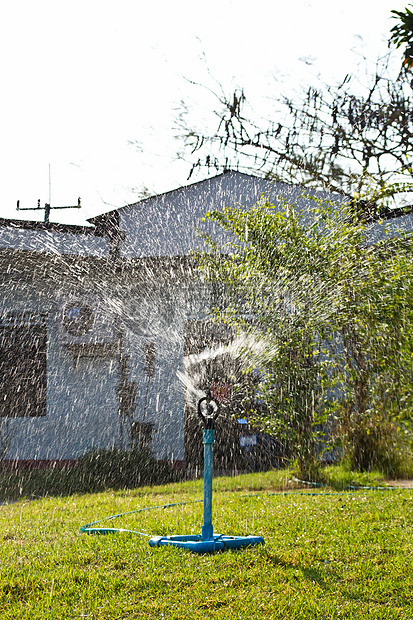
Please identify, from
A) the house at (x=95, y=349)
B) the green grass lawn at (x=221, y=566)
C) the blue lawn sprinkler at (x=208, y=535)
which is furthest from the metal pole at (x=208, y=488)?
the house at (x=95, y=349)

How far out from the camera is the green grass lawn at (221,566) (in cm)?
304

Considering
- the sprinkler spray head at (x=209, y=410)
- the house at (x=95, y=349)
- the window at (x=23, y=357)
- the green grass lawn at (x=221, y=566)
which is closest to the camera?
the green grass lawn at (x=221, y=566)

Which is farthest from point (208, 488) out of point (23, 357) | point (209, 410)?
point (23, 357)

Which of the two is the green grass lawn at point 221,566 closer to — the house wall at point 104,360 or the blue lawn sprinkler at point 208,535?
the blue lawn sprinkler at point 208,535

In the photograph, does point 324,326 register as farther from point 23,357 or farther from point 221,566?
point 23,357

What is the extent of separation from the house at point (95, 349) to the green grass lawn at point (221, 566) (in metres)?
4.16

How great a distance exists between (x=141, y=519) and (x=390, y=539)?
6.83ft

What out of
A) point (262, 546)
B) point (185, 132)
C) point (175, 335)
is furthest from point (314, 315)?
point (185, 132)

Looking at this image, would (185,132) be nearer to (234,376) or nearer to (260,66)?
(260,66)

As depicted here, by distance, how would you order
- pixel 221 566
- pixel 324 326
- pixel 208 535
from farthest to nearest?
pixel 324 326 < pixel 208 535 < pixel 221 566

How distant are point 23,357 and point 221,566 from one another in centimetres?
768

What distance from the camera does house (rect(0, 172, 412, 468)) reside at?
992 cm

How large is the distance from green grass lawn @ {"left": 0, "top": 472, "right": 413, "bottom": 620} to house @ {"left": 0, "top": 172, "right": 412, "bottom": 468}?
416 cm

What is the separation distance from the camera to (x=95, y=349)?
10.4 meters
